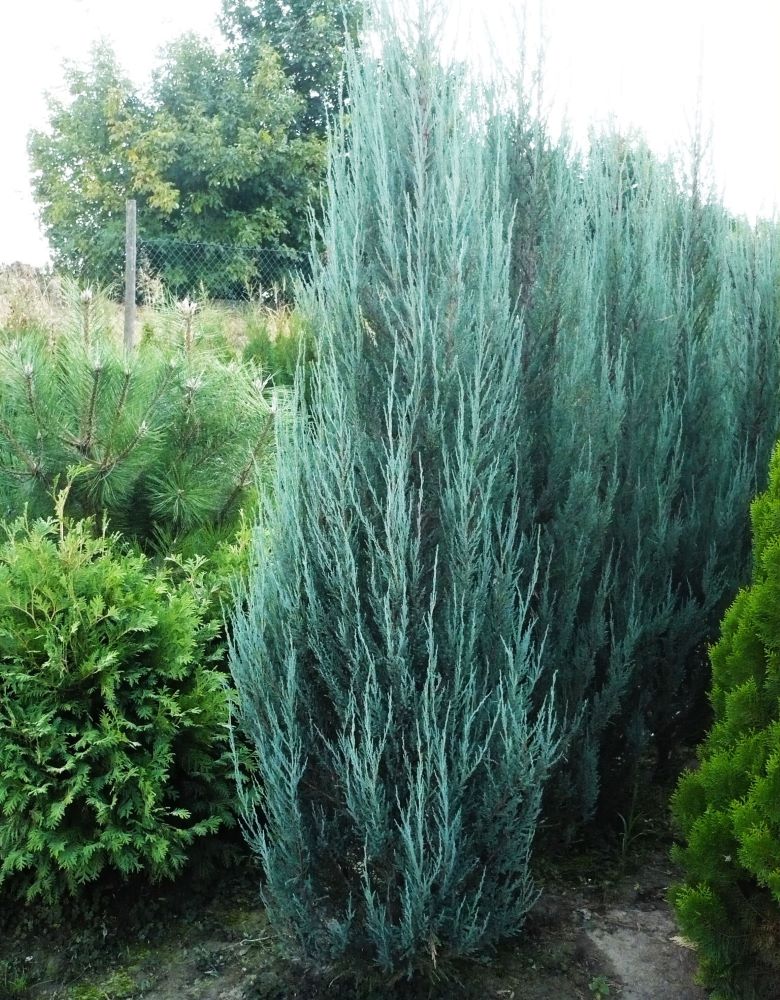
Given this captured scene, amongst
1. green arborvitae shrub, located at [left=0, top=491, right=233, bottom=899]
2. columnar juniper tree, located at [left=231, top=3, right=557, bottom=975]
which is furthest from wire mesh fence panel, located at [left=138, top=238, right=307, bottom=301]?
columnar juniper tree, located at [left=231, top=3, right=557, bottom=975]

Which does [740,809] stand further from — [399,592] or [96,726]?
[96,726]

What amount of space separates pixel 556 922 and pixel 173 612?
5.67 feet

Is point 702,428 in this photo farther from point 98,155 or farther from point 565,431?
point 98,155

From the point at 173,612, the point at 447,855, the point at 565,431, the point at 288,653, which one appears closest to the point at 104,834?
the point at 173,612

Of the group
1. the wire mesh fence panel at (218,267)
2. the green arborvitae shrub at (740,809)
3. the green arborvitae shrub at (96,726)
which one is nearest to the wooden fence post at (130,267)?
the green arborvitae shrub at (96,726)

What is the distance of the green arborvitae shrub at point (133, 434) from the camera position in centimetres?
404

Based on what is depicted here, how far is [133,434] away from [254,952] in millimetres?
2170

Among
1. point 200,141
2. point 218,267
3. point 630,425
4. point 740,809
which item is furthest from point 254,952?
point 200,141

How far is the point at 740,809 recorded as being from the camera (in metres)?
2.41

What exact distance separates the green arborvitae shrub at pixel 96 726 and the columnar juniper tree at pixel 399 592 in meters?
0.56

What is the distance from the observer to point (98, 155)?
21.7 meters

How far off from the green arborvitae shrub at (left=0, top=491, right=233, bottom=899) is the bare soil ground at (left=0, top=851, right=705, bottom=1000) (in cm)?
17

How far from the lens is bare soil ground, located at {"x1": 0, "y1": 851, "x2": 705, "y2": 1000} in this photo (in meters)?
2.85

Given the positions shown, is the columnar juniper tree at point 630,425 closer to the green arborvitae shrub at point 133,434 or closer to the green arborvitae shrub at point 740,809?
the green arborvitae shrub at point 740,809
